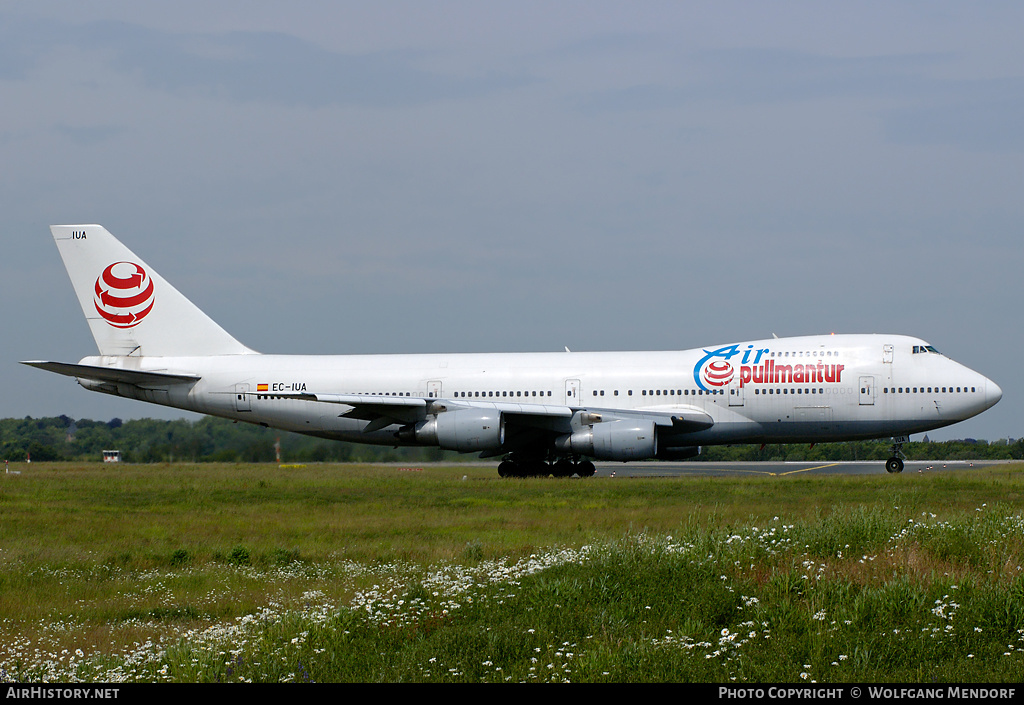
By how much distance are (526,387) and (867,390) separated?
10.3m

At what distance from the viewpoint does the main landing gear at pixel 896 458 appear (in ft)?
99.4

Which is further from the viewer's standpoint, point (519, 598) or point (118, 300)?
point (118, 300)

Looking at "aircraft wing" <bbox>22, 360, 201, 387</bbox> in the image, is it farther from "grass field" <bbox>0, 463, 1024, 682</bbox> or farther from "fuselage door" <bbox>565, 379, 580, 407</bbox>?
"grass field" <bbox>0, 463, 1024, 682</bbox>

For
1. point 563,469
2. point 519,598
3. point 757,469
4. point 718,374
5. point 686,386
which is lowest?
point 519,598

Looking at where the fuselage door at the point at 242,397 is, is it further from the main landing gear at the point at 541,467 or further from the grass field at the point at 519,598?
the grass field at the point at 519,598

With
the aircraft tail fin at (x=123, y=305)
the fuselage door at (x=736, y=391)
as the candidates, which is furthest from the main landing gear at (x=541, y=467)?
the aircraft tail fin at (x=123, y=305)

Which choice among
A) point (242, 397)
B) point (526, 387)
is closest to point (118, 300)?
point (242, 397)

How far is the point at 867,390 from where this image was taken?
97.0 ft

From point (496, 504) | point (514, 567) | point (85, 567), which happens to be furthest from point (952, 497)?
point (85, 567)

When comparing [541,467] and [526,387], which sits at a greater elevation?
[526,387]

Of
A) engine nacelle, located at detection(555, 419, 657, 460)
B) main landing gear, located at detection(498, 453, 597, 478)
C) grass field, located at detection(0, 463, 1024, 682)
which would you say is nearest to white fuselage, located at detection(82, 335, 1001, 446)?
engine nacelle, located at detection(555, 419, 657, 460)

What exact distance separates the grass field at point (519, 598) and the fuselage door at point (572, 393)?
13120mm

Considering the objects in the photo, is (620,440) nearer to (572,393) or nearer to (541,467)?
(572,393)

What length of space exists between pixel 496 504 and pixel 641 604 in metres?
11.7
